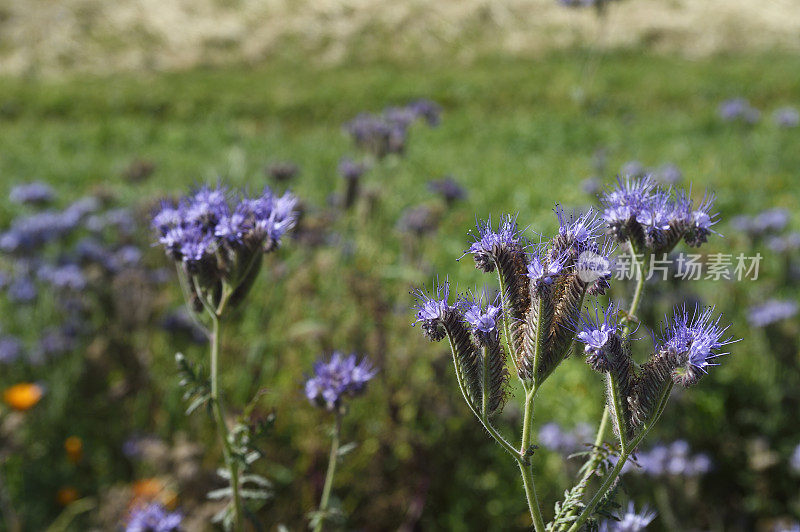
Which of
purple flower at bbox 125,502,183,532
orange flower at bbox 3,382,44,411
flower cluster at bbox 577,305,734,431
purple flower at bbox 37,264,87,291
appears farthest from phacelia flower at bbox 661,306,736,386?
purple flower at bbox 37,264,87,291

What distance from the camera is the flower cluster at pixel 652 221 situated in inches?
52.4

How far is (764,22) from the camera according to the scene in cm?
1571

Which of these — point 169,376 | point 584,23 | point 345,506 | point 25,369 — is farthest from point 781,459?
point 584,23

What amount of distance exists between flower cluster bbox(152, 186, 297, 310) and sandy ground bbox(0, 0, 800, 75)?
1350 centimetres

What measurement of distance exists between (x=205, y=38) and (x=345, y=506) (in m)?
14.4

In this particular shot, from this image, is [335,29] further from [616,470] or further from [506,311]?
[616,470]

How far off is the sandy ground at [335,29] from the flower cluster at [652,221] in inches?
528

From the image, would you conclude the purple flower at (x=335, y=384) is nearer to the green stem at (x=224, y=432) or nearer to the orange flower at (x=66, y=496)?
the green stem at (x=224, y=432)

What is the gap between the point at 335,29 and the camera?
15.5 metres

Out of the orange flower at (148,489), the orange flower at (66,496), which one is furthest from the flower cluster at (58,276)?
the orange flower at (148,489)

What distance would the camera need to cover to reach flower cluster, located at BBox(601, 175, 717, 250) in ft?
4.37

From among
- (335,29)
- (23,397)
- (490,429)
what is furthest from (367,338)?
(335,29)

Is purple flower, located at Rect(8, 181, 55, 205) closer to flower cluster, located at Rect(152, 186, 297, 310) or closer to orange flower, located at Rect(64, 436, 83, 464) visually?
orange flower, located at Rect(64, 436, 83, 464)

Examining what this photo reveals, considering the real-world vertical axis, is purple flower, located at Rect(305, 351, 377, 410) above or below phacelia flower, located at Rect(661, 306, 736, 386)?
below
